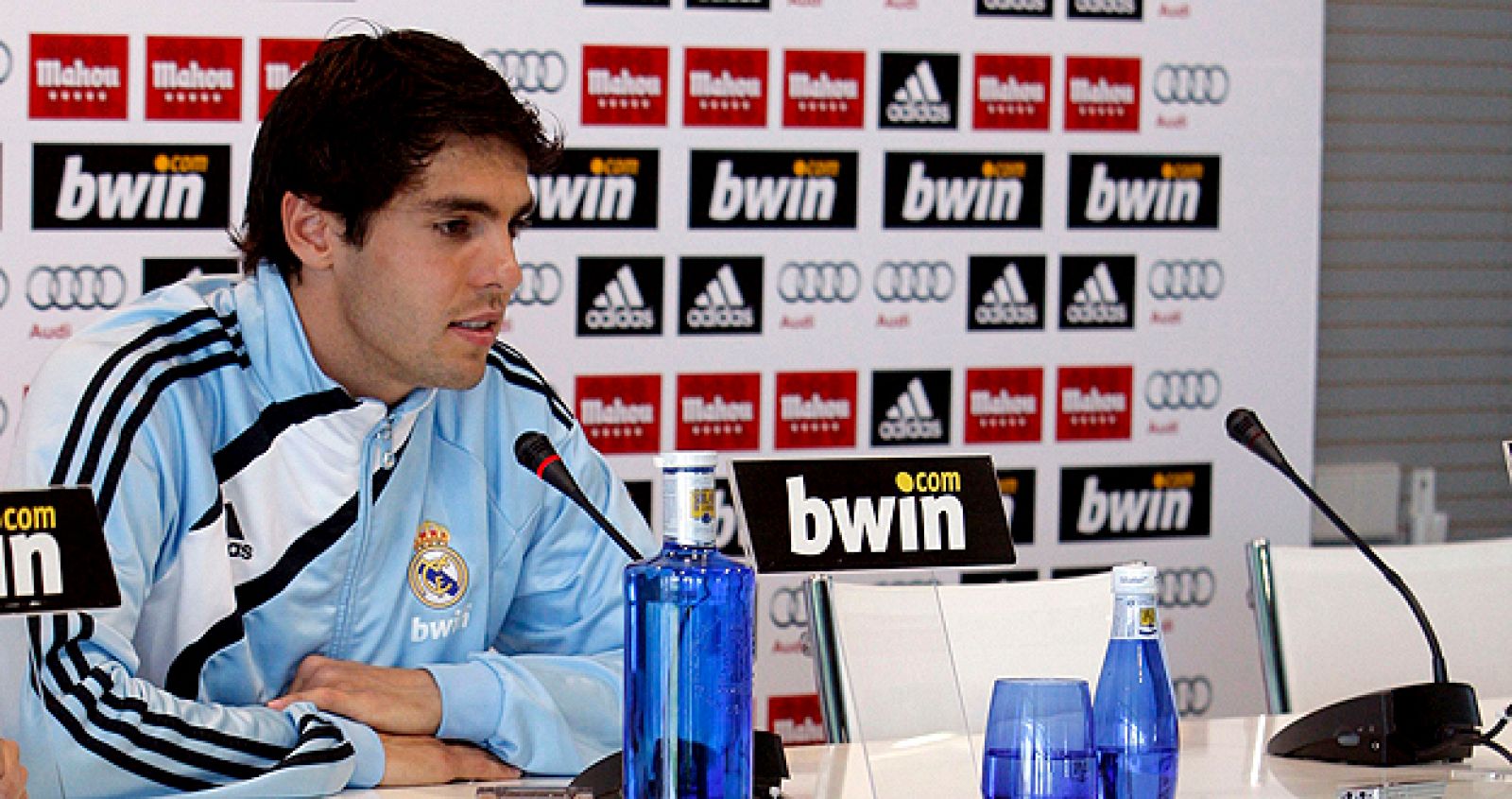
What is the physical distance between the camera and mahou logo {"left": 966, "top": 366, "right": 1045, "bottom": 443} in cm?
392

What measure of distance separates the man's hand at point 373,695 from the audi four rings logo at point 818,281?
1.87 metres

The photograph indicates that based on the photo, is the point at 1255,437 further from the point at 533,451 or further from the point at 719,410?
the point at 719,410

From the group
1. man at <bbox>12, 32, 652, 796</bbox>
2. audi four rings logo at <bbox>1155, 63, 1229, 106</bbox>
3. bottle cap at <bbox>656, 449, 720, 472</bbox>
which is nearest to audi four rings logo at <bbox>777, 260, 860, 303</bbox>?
audi four rings logo at <bbox>1155, 63, 1229, 106</bbox>

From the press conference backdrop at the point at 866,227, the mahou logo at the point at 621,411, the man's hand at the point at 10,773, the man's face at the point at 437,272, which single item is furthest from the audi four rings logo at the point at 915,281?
the man's hand at the point at 10,773

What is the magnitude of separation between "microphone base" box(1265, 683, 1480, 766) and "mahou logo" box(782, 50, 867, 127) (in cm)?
196

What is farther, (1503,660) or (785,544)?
(1503,660)

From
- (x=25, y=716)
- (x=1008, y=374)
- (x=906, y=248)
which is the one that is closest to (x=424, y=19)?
(x=906, y=248)

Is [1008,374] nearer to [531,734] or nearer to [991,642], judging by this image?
[991,642]

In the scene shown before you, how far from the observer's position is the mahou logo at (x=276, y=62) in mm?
3377

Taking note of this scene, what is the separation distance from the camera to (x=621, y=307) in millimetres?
3656

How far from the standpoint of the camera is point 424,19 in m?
3.46

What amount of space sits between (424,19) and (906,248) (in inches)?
40.3

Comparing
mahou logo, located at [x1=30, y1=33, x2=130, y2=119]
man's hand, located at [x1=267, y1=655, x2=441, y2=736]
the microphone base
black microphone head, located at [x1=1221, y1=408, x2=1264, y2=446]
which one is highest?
mahou logo, located at [x1=30, y1=33, x2=130, y2=119]

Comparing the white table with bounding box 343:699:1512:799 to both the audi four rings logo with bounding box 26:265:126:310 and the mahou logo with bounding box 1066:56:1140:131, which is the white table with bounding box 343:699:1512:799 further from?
the mahou logo with bounding box 1066:56:1140:131
